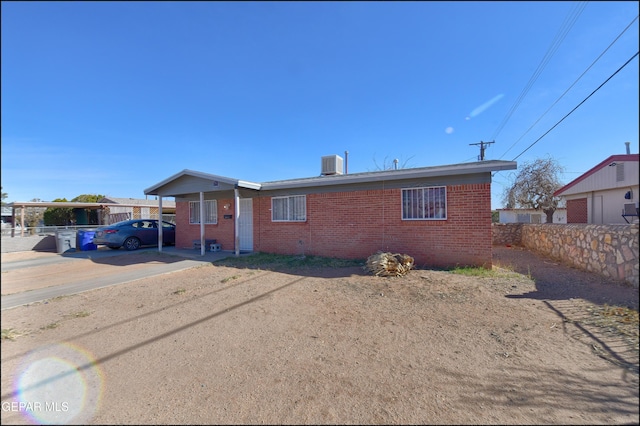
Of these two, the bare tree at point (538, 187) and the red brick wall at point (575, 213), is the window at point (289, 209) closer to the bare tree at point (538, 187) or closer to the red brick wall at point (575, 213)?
the red brick wall at point (575, 213)

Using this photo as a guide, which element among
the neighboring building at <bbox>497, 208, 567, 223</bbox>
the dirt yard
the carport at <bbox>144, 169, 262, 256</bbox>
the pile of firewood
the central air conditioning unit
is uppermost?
the central air conditioning unit

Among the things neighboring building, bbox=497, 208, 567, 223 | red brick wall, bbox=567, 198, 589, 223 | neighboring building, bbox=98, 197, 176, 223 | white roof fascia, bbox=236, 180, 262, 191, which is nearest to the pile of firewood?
white roof fascia, bbox=236, 180, 262, 191

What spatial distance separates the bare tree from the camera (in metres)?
16.7

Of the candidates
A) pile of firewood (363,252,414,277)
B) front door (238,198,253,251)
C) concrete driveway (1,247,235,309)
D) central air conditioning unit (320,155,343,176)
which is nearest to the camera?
concrete driveway (1,247,235,309)

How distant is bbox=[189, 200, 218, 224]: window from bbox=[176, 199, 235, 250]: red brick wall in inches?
7.7

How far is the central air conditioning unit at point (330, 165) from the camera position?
12.1 metres

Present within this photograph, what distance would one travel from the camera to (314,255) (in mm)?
9836

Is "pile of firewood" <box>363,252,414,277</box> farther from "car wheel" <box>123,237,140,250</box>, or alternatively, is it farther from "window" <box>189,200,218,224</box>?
"car wheel" <box>123,237,140,250</box>

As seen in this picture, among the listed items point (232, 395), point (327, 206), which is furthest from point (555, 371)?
point (327, 206)

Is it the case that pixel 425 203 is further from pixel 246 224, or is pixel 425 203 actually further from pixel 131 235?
pixel 131 235

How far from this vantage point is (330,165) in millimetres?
12227

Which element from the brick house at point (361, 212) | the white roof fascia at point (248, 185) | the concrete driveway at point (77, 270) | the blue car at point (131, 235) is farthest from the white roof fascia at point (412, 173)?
the blue car at point (131, 235)

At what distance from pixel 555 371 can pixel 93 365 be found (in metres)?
4.48

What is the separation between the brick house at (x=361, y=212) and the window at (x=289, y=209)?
0.12 ft
